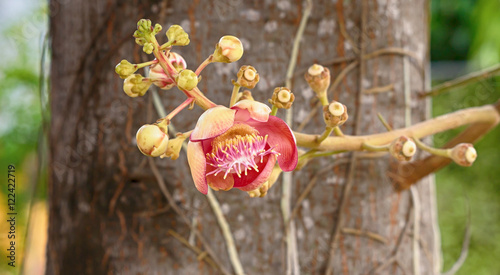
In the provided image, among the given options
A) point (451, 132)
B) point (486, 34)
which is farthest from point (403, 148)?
point (486, 34)

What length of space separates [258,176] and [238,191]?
0.25 metres

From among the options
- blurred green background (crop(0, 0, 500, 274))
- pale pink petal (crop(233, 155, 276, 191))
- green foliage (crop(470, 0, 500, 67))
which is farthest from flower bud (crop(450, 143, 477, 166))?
green foliage (crop(470, 0, 500, 67))

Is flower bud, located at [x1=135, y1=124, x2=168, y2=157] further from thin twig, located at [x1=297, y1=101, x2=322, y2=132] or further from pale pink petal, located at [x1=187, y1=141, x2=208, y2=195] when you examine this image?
thin twig, located at [x1=297, y1=101, x2=322, y2=132]

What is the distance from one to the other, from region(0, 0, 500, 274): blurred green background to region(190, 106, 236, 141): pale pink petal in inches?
61.0

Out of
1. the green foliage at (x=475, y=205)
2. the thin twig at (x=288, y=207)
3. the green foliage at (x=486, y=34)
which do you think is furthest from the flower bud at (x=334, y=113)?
the green foliage at (x=486, y=34)

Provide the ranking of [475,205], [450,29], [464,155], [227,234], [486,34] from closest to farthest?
[464,155]
[227,234]
[475,205]
[486,34]
[450,29]

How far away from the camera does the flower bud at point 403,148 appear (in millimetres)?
319

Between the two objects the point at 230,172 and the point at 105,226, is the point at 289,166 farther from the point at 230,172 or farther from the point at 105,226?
the point at 105,226

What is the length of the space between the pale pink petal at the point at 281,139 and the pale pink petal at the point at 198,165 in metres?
0.03

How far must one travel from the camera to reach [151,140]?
0.26m

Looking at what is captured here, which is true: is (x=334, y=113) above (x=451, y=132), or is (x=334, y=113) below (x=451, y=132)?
below

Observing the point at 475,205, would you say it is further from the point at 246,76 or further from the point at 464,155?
the point at 246,76

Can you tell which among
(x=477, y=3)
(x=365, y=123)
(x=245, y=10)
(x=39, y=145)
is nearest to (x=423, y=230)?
(x=365, y=123)

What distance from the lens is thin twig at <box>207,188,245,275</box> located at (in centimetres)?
50
